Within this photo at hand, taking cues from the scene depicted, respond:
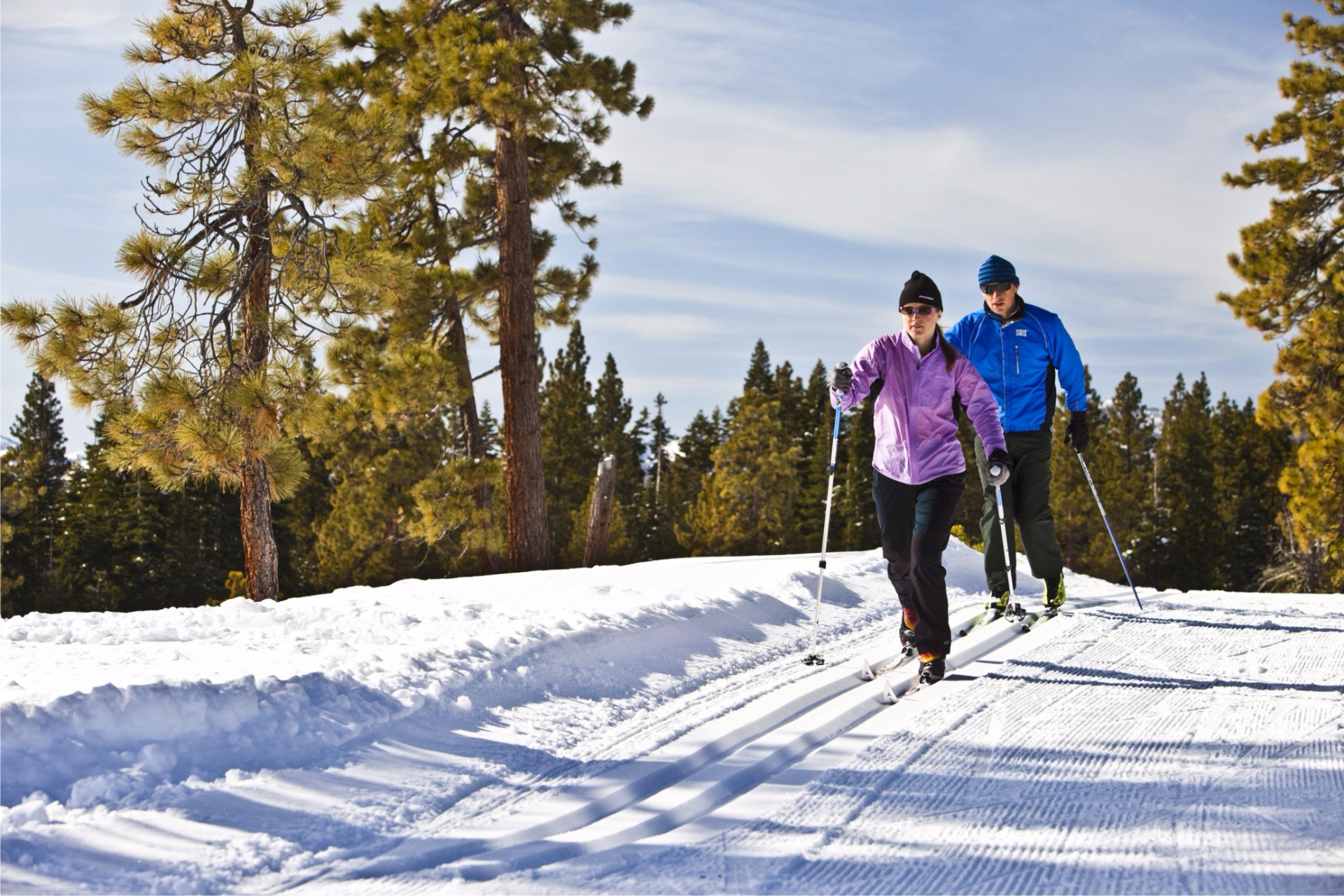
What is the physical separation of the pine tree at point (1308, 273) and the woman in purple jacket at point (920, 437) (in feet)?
55.1

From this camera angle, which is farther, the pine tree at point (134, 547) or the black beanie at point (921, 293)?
the pine tree at point (134, 547)

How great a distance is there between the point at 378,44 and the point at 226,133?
190 inches

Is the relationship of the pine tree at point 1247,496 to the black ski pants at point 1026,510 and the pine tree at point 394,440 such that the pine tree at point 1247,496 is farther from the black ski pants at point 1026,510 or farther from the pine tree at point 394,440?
the black ski pants at point 1026,510

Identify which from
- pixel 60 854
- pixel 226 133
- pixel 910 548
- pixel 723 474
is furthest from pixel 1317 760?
pixel 723 474

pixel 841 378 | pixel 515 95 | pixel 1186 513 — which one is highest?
pixel 515 95

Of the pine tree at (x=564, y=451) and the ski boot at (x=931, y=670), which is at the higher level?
the pine tree at (x=564, y=451)

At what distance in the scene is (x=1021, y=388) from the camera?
235 inches

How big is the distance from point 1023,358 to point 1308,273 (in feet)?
52.5

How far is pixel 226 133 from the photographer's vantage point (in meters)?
9.19

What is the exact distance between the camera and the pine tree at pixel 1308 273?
17.8m

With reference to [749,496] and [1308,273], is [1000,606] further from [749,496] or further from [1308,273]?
[749,496]

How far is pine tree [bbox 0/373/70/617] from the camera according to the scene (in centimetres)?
4359

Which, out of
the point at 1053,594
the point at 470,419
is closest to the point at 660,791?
the point at 1053,594

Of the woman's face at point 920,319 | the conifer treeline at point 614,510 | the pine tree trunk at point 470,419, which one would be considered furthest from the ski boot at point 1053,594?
the conifer treeline at point 614,510
